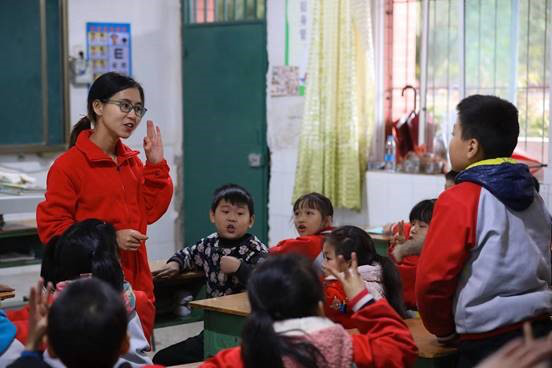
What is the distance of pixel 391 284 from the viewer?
3031 mm

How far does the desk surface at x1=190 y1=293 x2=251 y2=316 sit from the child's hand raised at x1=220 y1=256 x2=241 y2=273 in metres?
0.21

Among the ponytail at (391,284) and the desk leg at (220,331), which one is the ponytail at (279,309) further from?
the desk leg at (220,331)

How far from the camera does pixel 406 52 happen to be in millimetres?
6102

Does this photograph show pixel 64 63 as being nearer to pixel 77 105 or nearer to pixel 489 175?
pixel 77 105

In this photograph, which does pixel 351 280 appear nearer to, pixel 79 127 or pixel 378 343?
pixel 378 343

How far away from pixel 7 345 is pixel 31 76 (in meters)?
4.38

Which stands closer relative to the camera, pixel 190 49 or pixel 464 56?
pixel 464 56

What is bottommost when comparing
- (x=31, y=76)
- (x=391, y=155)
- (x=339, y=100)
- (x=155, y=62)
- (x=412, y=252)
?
(x=412, y=252)

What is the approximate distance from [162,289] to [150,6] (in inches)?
138

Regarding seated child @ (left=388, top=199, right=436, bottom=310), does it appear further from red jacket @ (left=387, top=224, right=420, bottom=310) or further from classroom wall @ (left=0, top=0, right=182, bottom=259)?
classroom wall @ (left=0, top=0, right=182, bottom=259)

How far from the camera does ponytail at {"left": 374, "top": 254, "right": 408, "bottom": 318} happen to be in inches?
119

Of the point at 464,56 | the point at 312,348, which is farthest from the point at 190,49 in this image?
the point at 312,348

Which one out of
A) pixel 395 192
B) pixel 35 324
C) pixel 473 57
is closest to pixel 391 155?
pixel 395 192

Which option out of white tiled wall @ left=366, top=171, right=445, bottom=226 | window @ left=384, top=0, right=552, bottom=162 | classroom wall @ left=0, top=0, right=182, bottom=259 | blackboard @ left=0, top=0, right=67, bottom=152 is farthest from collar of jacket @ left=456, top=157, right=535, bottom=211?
classroom wall @ left=0, top=0, right=182, bottom=259
